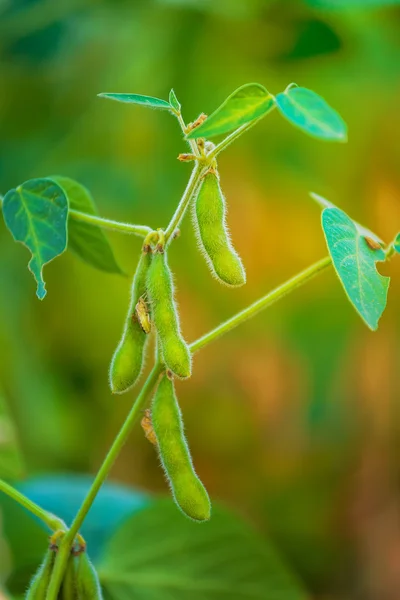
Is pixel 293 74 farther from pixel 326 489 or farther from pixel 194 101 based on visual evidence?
pixel 326 489

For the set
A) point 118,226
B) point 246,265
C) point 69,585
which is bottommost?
point 69,585

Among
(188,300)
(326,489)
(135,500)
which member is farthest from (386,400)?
(135,500)

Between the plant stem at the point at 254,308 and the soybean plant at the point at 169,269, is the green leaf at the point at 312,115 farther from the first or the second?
the plant stem at the point at 254,308

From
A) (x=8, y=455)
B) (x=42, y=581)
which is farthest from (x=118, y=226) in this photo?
(x=8, y=455)

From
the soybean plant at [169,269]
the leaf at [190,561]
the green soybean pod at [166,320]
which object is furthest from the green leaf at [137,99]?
the leaf at [190,561]

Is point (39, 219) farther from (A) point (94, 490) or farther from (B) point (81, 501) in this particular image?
(B) point (81, 501)

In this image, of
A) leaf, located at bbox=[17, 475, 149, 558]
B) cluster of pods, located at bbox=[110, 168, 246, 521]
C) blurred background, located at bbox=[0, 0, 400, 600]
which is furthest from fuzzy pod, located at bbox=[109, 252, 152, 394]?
blurred background, located at bbox=[0, 0, 400, 600]
